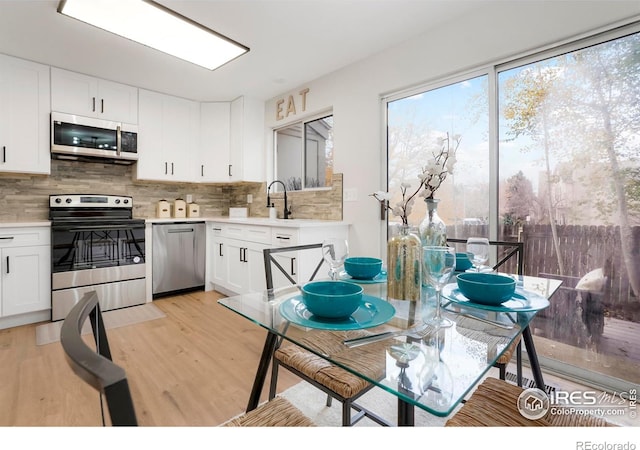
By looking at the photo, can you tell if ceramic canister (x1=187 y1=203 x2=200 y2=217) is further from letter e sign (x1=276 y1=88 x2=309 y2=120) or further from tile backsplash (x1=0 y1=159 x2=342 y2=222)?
letter e sign (x1=276 y1=88 x2=309 y2=120)

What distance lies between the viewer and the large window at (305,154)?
356 cm

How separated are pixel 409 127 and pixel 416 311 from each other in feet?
7.03

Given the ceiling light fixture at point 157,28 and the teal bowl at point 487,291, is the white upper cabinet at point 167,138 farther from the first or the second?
the teal bowl at point 487,291

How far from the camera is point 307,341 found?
2.88ft

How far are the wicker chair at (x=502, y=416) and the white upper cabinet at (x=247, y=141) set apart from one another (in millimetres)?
3644

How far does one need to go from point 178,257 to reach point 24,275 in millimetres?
1344

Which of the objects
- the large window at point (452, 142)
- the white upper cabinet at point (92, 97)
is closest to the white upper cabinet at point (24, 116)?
the white upper cabinet at point (92, 97)

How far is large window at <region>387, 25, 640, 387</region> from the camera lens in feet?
5.94

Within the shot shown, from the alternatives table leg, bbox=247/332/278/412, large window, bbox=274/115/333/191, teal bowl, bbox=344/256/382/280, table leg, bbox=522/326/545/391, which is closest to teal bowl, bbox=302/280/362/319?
table leg, bbox=247/332/278/412

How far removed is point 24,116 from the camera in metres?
3.04

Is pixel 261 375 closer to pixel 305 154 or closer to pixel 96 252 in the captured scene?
pixel 96 252

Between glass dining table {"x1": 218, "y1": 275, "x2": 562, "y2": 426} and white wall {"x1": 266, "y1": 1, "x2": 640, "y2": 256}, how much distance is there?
170 centimetres
